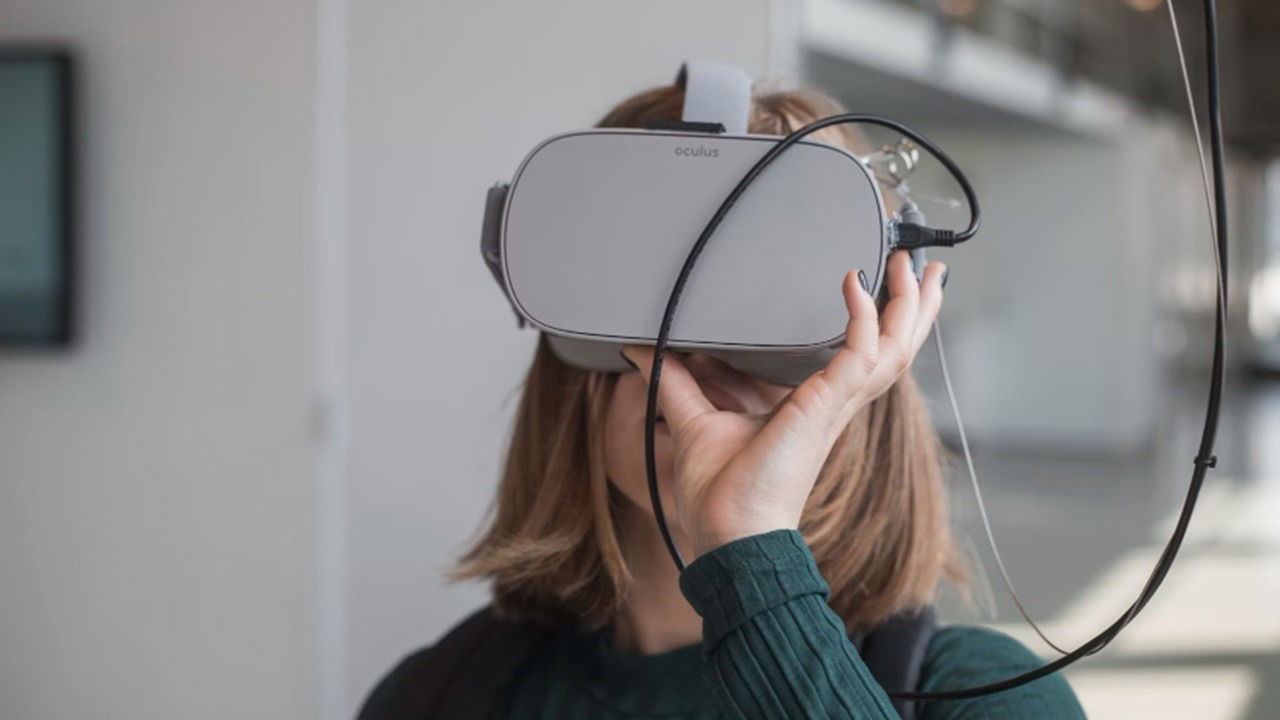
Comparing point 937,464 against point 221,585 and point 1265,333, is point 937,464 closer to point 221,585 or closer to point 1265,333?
point 221,585

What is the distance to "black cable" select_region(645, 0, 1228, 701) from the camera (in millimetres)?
598

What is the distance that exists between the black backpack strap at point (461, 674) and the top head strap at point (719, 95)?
1.69ft

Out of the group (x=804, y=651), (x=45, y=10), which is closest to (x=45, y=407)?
(x=45, y=10)

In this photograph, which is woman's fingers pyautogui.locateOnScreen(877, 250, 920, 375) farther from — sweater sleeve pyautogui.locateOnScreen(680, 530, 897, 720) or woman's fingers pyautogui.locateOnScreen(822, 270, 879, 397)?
sweater sleeve pyautogui.locateOnScreen(680, 530, 897, 720)

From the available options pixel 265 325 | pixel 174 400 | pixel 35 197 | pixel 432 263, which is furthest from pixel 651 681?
pixel 35 197

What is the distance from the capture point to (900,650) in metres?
0.86

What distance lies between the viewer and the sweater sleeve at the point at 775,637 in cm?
62

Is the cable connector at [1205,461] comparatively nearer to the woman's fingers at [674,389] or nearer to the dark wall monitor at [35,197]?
the woman's fingers at [674,389]

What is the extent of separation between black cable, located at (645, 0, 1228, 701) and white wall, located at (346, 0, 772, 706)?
1022 mm

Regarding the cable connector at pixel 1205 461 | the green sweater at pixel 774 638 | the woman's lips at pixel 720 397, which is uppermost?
the woman's lips at pixel 720 397

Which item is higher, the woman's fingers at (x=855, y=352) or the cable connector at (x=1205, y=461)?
the woman's fingers at (x=855, y=352)

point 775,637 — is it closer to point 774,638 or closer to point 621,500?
point 774,638

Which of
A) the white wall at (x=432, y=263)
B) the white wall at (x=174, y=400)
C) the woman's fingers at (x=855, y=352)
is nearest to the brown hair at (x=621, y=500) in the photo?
the woman's fingers at (x=855, y=352)

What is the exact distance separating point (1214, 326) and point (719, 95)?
367mm
